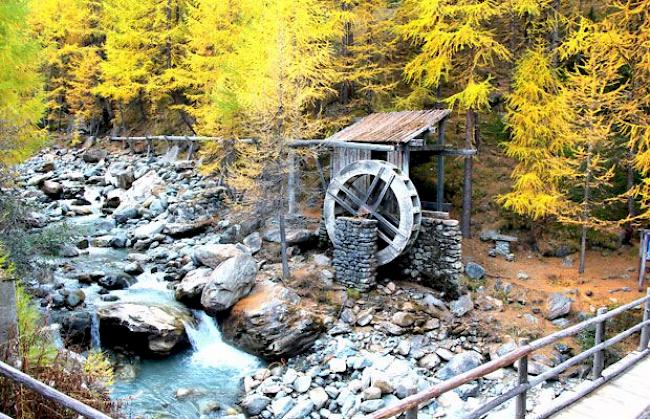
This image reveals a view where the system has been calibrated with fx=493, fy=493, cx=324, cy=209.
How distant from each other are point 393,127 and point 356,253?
3.43m

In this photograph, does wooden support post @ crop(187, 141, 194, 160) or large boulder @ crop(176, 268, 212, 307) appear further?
wooden support post @ crop(187, 141, 194, 160)

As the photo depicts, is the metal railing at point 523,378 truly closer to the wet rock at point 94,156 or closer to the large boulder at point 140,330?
the large boulder at point 140,330

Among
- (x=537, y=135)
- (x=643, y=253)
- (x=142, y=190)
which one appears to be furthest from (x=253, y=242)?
(x=643, y=253)

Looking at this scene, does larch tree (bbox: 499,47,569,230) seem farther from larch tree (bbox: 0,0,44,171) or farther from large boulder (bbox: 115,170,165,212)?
large boulder (bbox: 115,170,165,212)

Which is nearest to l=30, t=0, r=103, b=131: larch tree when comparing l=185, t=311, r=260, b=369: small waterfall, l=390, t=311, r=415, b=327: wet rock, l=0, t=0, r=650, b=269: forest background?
l=0, t=0, r=650, b=269: forest background

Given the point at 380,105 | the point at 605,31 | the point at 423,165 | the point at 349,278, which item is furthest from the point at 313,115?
the point at 605,31

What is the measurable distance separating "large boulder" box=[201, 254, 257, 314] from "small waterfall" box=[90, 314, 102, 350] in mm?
2175

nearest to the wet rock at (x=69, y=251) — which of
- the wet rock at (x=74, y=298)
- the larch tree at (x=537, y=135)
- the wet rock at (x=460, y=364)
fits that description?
the wet rock at (x=74, y=298)

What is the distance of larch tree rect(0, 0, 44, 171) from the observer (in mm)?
9211

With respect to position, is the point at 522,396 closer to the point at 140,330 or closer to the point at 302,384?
the point at 302,384

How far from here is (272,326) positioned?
10148 millimetres

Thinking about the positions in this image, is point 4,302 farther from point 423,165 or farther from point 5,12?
point 423,165

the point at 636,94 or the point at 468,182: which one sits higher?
the point at 636,94

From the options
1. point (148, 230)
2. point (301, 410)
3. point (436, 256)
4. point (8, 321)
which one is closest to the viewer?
point (8, 321)
